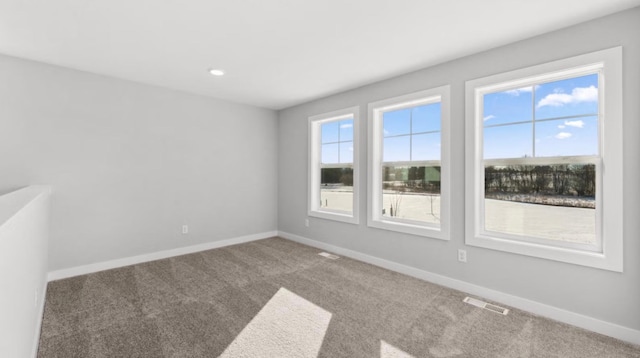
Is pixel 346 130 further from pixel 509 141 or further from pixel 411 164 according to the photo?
pixel 509 141

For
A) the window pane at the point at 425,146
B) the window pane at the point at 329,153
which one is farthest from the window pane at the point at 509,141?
the window pane at the point at 329,153

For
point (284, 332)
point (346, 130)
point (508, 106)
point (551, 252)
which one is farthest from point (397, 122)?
point (284, 332)

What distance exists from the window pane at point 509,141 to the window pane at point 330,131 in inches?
89.2

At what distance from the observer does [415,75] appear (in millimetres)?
3359

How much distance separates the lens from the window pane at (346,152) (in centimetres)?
436

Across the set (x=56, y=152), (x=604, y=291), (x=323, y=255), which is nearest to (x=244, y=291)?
(x=323, y=255)

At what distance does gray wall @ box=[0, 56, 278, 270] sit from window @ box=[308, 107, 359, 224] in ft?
3.54

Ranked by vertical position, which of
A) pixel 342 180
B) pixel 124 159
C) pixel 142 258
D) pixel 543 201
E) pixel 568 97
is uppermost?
pixel 568 97

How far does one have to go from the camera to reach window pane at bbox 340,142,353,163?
4363 mm

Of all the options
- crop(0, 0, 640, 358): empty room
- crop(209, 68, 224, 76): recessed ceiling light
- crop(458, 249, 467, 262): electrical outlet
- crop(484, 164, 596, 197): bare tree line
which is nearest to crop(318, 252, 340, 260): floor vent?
crop(0, 0, 640, 358): empty room

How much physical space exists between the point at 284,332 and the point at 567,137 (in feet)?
9.67

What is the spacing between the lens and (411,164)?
3.56m

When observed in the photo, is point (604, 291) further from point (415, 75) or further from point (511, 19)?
point (415, 75)

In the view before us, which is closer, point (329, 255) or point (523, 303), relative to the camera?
point (523, 303)
